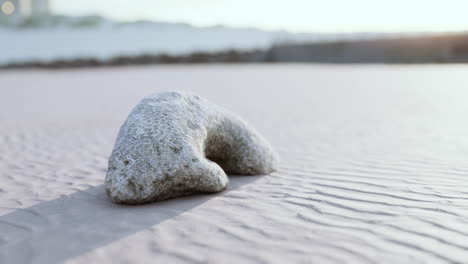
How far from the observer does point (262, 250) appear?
2.54 meters

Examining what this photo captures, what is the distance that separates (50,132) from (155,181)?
4231 mm

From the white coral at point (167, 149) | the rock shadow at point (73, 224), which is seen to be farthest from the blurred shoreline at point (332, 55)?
the rock shadow at point (73, 224)

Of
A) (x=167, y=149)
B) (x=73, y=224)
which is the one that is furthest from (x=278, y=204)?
(x=73, y=224)

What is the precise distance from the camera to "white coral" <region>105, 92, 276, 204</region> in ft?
10.9

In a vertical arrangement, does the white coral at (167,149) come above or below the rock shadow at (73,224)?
above

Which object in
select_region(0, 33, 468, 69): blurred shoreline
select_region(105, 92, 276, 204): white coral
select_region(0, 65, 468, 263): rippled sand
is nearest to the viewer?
select_region(0, 65, 468, 263): rippled sand

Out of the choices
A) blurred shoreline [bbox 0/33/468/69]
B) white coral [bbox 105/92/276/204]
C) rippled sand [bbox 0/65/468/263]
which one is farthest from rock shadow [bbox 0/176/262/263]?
blurred shoreline [bbox 0/33/468/69]

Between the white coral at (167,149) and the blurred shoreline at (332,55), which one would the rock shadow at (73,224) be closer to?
the white coral at (167,149)

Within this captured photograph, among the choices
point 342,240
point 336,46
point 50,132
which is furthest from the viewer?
point 336,46

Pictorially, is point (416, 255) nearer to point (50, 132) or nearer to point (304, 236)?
point (304, 236)

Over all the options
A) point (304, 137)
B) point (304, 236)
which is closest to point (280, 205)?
point (304, 236)

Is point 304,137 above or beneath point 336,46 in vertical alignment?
beneath

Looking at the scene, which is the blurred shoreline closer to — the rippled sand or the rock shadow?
the rippled sand

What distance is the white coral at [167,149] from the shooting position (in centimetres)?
→ 331
